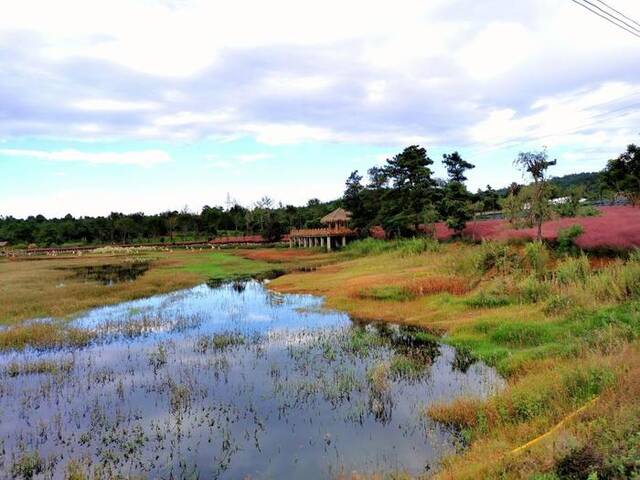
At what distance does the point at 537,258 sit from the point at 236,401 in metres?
18.2

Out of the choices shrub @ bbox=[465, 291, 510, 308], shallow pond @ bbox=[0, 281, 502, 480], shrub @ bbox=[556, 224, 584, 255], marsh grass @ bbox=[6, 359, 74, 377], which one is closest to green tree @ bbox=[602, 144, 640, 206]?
shrub @ bbox=[556, 224, 584, 255]

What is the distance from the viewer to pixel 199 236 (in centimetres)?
11556

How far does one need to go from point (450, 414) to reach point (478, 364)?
4724 mm

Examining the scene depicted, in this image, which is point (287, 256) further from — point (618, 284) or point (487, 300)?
point (618, 284)

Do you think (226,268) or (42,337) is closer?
(42,337)

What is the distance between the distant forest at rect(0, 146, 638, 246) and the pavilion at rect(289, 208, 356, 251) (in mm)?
3097

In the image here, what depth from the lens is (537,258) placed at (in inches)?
993

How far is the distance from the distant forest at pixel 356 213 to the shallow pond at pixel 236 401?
23962mm

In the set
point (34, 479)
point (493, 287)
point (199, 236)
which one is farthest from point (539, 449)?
point (199, 236)

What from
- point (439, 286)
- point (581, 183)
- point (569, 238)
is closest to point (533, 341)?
point (439, 286)

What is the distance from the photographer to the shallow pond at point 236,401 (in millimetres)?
10430

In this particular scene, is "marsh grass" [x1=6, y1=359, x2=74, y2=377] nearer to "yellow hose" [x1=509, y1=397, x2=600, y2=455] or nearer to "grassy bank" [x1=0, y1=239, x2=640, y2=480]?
"grassy bank" [x1=0, y1=239, x2=640, y2=480]

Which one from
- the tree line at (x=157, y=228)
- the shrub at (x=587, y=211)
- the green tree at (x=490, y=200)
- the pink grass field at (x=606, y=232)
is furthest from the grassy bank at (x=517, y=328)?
the tree line at (x=157, y=228)

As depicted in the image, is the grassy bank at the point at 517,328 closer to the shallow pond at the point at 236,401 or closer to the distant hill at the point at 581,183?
the shallow pond at the point at 236,401
